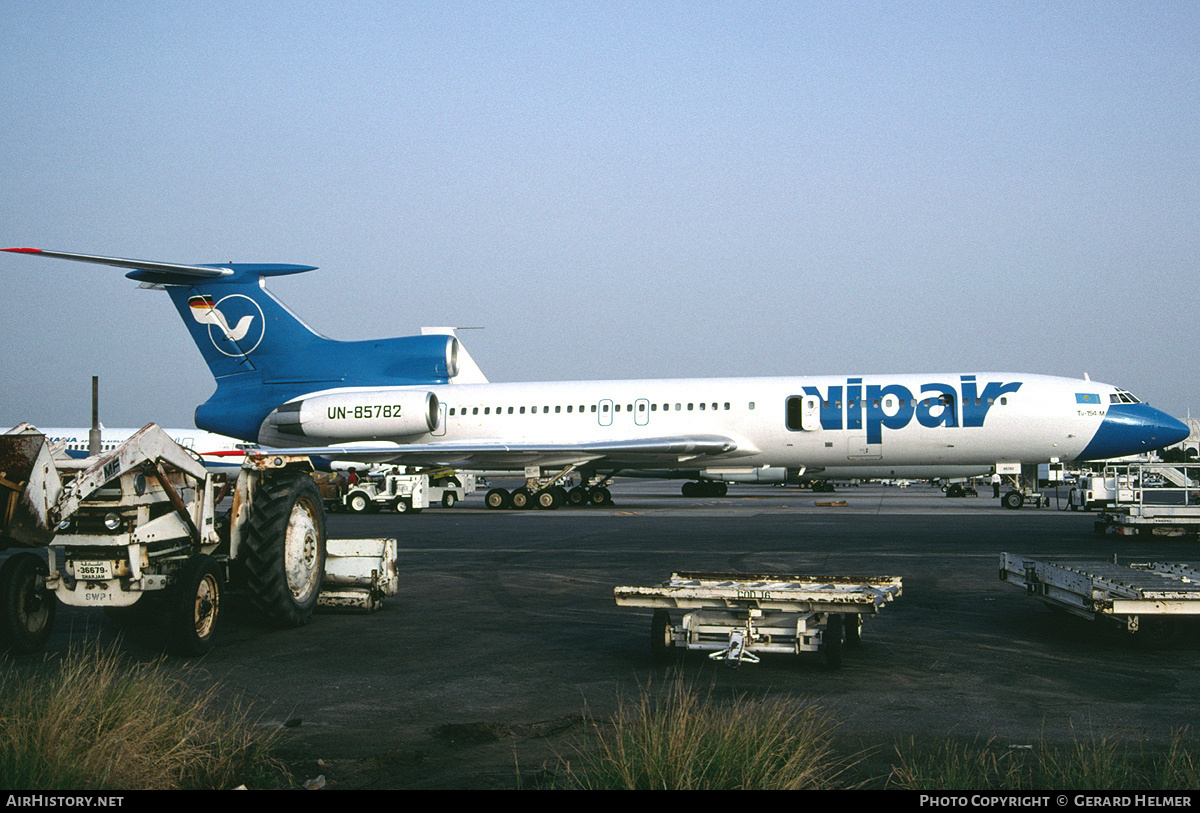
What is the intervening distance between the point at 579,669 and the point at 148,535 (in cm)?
365

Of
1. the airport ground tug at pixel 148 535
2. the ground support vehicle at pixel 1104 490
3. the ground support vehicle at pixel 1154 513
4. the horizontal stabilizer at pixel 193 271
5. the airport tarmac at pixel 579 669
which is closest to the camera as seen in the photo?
the airport tarmac at pixel 579 669

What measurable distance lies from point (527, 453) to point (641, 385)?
4615 mm

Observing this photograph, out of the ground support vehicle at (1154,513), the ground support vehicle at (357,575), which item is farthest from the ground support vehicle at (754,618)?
the ground support vehicle at (1154,513)

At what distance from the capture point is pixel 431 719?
593cm

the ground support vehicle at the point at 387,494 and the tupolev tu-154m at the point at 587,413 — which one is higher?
the tupolev tu-154m at the point at 587,413

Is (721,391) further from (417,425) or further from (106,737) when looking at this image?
(106,737)

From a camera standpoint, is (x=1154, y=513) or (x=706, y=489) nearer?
(x=1154, y=513)

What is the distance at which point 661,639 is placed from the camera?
7480mm

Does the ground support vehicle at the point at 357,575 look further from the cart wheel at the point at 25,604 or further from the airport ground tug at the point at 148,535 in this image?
the cart wheel at the point at 25,604

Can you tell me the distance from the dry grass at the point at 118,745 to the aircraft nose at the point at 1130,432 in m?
27.0

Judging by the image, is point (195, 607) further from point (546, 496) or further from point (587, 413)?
point (587, 413)

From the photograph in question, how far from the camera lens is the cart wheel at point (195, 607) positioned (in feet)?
25.1

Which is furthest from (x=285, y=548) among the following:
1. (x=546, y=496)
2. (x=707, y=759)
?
(x=546, y=496)
